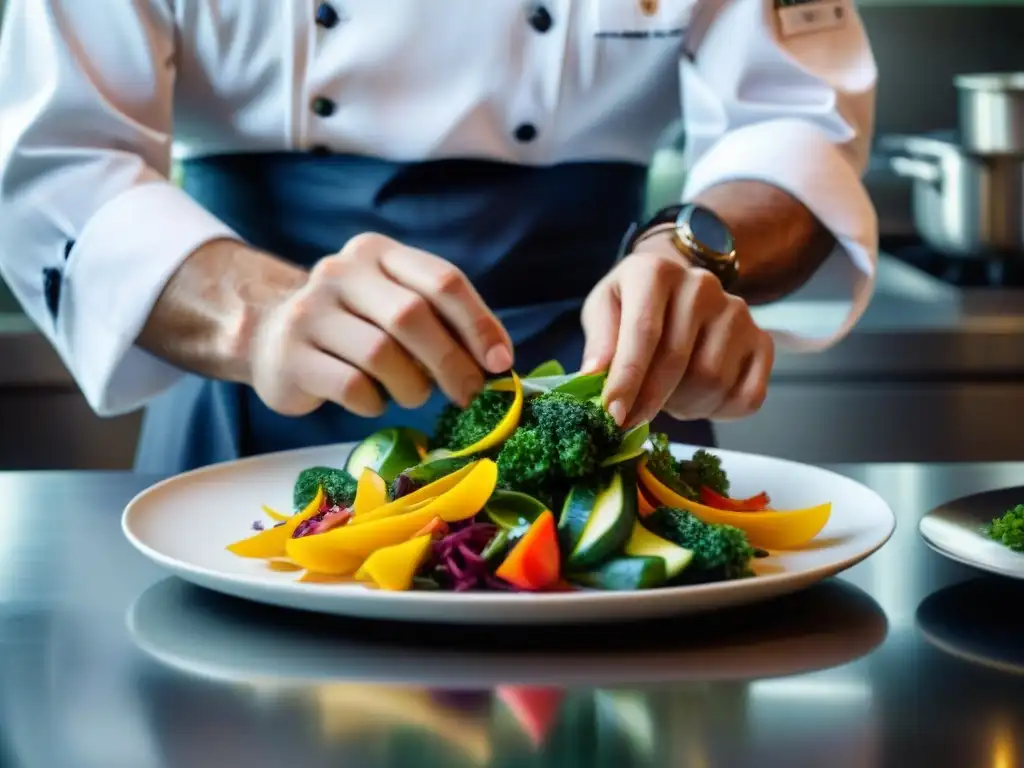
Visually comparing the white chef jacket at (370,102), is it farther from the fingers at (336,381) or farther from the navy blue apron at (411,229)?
the fingers at (336,381)

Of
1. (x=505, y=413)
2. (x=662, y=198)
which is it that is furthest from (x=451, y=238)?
(x=662, y=198)

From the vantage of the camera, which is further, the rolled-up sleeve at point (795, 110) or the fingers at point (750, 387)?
the rolled-up sleeve at point (795, 110)

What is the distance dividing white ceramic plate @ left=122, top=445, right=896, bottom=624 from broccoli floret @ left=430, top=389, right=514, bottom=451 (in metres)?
0.13

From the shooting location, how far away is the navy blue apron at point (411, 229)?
4.77ft

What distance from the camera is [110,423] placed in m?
2.29

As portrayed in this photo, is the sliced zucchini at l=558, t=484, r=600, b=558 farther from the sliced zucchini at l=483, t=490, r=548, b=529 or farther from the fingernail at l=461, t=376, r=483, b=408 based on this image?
the fingernail at l=461, t=376, r=483, b=408

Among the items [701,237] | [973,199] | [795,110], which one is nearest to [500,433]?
[701,237]

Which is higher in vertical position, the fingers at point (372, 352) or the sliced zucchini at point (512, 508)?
the fingers at point (372, 352)

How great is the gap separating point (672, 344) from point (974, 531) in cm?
24

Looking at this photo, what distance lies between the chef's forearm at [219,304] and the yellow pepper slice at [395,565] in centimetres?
40

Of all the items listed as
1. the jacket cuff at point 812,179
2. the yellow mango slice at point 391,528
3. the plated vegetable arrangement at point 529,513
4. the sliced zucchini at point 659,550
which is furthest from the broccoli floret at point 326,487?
the jacket cuff at point 812,179

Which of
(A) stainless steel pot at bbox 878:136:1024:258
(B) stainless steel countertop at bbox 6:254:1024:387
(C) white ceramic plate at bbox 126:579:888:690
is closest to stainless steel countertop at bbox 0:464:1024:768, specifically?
(C) white ceramic plate at bbox 126:579:888:690

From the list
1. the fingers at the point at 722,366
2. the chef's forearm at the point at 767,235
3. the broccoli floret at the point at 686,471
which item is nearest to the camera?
the broccoli floret at the point at 686,471

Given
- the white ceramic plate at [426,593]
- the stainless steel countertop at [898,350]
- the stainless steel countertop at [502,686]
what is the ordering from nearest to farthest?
the stainless steel countertop at [502,686]
the white ceramic plate at [426,593]
the stainless steel countertop at [898,350]
